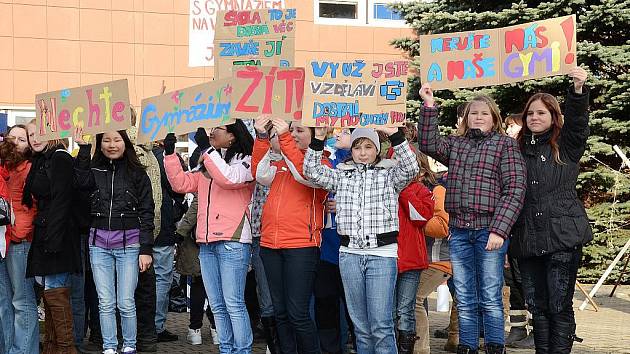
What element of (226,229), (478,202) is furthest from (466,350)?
(226,229)

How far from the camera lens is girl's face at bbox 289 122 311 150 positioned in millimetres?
7523

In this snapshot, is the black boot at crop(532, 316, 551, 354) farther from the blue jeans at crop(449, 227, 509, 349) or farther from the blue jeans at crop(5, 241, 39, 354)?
the blue jeans at crop(5, 241, 39, 354)

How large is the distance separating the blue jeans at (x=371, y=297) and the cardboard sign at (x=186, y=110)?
1.59 m

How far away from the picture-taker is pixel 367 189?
22.3ft

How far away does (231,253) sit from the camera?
7355mm

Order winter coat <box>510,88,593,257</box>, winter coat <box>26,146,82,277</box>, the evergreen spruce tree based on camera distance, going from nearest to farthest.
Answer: winter coat <box>510,88,593,257</box> → winter coat <box>26,146,82,277</box> → the evergreen spruce tree

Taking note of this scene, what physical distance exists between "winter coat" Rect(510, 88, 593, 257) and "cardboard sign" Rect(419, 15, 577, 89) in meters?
→ 0.44

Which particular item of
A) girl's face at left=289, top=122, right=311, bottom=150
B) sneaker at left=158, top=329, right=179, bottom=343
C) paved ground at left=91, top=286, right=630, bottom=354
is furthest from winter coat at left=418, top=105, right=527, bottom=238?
sneaker at left=158, top=329, right=179, bottom=343

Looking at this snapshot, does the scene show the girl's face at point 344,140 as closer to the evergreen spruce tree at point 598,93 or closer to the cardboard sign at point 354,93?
the cardboard sign at point 354,93

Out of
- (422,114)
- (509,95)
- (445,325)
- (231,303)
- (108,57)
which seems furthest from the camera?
(108,57)

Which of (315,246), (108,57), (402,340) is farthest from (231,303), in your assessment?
(108,57)

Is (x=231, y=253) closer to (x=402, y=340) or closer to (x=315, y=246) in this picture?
(x=315, y=246)

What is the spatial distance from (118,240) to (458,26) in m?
10.6

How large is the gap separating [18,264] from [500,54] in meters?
4.35
